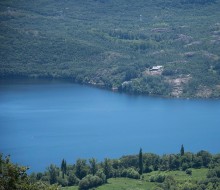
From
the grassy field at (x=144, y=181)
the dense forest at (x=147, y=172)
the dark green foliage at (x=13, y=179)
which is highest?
the dark green foliage at (x=13, y=179)

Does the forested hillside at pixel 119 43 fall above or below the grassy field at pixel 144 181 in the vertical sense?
above

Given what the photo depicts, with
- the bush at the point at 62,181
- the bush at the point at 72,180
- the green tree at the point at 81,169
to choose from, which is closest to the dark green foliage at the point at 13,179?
the bush at the point at 62,181

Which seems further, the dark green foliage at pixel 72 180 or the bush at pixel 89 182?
the dark green foliage at pixel 72 180

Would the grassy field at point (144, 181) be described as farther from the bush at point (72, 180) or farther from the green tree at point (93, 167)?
the green tree at point (93, 167)

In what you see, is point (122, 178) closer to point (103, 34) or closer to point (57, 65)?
point (57, 65)

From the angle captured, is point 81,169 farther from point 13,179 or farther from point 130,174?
point 13,179

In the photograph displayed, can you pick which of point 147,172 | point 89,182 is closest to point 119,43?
point 147,172
